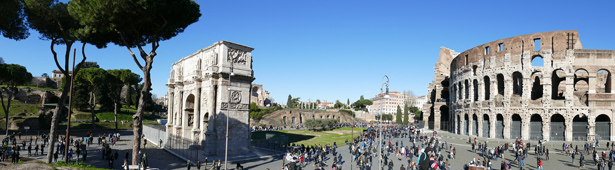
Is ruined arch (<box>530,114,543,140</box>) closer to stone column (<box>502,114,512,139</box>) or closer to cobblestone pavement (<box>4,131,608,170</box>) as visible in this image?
stone column (<box>502,114,512,139</box>)

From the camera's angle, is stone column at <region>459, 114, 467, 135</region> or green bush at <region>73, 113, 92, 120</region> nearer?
stone column at <region>459, 114, 467, 135</region>

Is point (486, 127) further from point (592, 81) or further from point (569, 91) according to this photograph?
point (592, 81)

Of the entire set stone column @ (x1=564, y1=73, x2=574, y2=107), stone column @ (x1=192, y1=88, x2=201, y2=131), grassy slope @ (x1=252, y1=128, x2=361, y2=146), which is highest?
stone column @ (x1=564, y1=73, x2=574, y2=107)

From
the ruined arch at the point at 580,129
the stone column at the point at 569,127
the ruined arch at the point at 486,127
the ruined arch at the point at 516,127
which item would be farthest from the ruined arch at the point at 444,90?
the stone column at the point at 569,127

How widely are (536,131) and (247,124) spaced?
32051mm

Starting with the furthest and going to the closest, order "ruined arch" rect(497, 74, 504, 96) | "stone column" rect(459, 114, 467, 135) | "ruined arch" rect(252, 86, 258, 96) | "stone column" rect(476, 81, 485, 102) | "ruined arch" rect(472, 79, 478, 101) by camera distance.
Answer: "ruined arch" rect(252, 86, 258, 96)
"stone column" rect(459, 114, 467, 135)
"ruined arch" rect(472, 79, 478, 101)
"ruined arch" rect(497, 74, 504, 96)
"stone column" rect(476, 81, 485, 102)

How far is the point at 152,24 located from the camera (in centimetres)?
1967

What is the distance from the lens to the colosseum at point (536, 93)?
35.2m

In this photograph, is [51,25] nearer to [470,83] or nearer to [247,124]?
[247,124]

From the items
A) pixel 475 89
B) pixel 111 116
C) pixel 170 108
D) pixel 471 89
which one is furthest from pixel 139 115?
pixel 111 116

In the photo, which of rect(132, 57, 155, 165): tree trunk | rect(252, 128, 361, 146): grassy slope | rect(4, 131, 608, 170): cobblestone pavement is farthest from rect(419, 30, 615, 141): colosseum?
rect(132, 57, 155, 165): tree trunk

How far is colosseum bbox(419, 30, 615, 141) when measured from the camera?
35.2 m

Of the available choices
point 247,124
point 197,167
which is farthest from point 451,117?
point 197,167

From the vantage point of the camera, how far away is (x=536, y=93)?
45.0 m
